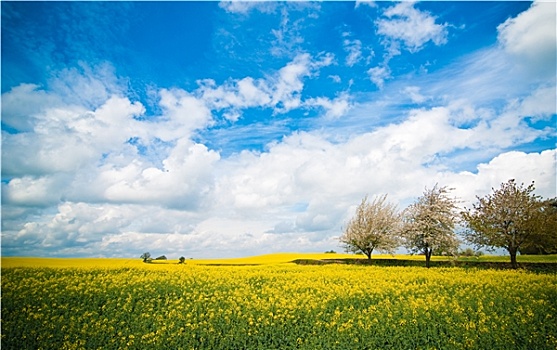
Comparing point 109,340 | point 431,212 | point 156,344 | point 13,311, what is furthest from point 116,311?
point 431,212

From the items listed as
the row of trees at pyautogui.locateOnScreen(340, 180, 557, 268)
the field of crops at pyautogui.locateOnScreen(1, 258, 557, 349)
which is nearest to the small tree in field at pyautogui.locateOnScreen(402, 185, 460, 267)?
the row of trees at pyautogui.locateOnScreen(340, 180, 557, 268)

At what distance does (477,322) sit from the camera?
12.7 meters

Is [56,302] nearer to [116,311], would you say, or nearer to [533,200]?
[116,311]

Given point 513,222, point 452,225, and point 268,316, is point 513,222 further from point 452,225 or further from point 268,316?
point 268,316

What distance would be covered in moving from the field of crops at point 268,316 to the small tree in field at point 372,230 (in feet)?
61.6

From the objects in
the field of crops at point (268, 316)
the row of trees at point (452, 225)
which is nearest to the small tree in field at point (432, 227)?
the row of trees at point (452, 225)

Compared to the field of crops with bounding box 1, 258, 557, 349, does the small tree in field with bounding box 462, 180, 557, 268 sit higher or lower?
higher

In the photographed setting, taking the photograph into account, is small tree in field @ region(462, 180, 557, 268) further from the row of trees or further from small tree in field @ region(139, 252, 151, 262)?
small tree in field @ region(139, 252, 151, 262)

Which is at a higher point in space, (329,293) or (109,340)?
(329,293)

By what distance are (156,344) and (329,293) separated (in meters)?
7.02

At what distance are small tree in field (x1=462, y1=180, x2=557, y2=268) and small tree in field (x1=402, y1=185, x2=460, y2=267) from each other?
2.36m

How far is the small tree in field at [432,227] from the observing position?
31141 mm

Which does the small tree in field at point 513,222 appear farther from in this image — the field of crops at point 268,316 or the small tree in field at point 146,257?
the small tree in field at point 146,257

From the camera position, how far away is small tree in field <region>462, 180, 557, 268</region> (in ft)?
86.9
